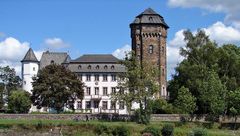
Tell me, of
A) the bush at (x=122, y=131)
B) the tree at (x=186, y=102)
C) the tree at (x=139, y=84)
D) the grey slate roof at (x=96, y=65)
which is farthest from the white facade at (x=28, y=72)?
the bush at (x=122, y=131)

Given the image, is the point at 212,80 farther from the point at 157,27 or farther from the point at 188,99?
the point at 157,27

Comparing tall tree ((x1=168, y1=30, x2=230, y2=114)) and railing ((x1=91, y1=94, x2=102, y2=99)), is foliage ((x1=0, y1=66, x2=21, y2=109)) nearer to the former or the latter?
railing ((x1=91, y1=94, x2=102, y2=99))

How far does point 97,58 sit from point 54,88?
23.3 m

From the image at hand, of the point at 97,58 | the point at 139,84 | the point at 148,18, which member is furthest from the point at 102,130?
the point at 97,58

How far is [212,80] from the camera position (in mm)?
62938

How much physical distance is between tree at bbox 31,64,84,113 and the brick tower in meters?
15.7

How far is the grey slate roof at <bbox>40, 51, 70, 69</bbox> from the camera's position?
107 m

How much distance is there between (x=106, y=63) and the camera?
326 ft

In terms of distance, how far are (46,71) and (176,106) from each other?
23.8m

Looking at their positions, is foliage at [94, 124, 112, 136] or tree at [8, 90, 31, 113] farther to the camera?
tree at [8, 90, 31, 113]

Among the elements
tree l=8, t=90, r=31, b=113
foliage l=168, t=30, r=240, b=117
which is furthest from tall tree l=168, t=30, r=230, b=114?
tree l=8, t=90, r=31, b=113

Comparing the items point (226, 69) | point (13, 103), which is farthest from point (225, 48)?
point (13, 103)

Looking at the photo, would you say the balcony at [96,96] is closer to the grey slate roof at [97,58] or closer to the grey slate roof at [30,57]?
the grey slate roof at [97,58]

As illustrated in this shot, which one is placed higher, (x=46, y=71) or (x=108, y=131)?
(x=46, y=71)
